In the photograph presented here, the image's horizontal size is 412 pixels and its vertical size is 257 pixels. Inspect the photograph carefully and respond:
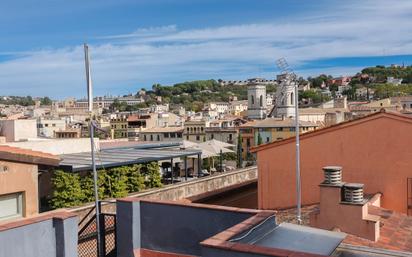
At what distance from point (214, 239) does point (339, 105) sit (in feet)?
358

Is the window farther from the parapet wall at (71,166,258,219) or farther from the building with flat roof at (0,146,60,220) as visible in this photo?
the parapet wall at (71,166,258,219)

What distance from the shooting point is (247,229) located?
15.0 feet

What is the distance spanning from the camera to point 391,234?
8.28 metres

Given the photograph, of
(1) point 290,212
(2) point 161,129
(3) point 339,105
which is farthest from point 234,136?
(1) point 290,212

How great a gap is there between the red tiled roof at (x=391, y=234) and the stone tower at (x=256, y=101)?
10360 centimetres

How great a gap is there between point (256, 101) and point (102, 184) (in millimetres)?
102165

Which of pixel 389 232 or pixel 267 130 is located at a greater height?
pixel 389 232

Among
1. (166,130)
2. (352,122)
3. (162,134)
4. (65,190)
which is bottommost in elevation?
(162,134)

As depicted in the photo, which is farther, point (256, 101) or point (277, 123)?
point (256, 101)

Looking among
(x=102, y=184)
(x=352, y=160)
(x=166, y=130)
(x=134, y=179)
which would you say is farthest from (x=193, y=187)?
(x=166, y=130)

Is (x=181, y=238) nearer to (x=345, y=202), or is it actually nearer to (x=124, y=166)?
(x=345, y=202)

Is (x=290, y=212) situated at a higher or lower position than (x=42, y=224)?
lower

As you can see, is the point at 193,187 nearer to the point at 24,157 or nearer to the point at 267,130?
the point at 24,157

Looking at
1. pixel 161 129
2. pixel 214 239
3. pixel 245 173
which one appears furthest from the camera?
pixel 161 129
